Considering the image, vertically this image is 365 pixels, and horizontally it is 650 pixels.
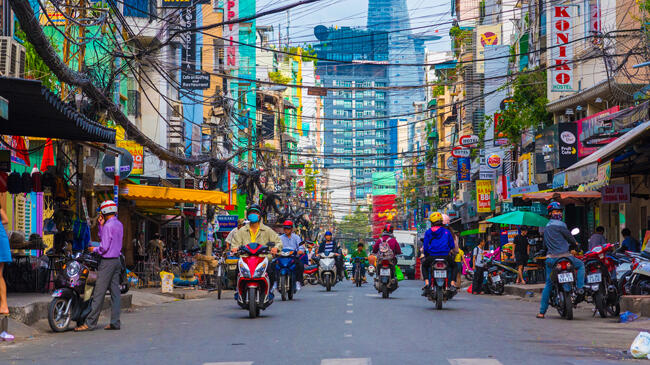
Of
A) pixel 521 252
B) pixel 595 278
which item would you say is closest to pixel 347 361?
pixel 595 278

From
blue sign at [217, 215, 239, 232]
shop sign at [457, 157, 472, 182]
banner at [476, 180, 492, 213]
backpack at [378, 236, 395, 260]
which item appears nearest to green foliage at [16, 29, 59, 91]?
backpack at [378, 236, 395, 260]

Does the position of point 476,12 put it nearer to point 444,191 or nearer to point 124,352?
point 444,191

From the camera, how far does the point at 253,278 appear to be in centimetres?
1494

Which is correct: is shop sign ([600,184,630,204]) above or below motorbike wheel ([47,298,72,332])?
above

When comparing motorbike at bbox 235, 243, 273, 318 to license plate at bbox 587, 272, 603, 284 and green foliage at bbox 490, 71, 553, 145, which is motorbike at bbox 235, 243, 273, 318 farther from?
green foliage at bbox 490, 71, 553, 145

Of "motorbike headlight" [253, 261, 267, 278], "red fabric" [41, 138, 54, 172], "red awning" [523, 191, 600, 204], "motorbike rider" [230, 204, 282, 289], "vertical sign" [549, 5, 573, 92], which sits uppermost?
"vertical sign" [549, 5, 573, 92]

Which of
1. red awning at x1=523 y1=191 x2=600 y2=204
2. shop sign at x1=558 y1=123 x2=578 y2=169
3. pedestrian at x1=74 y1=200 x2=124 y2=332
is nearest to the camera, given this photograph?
pedestrian at x1=74 y1=200 x2=124 y2=332

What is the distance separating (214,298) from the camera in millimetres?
24016

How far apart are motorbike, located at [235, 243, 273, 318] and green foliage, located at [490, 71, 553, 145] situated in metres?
23.7

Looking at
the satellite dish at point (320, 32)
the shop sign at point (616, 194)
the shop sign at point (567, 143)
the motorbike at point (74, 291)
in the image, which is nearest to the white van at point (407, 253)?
the satellite dish at point (320, 32)

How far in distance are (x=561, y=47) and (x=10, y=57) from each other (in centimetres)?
2065

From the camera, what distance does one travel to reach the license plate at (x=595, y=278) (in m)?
14.6

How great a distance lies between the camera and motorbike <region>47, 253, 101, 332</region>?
42.2 ft

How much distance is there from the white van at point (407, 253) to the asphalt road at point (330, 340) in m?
35.4
